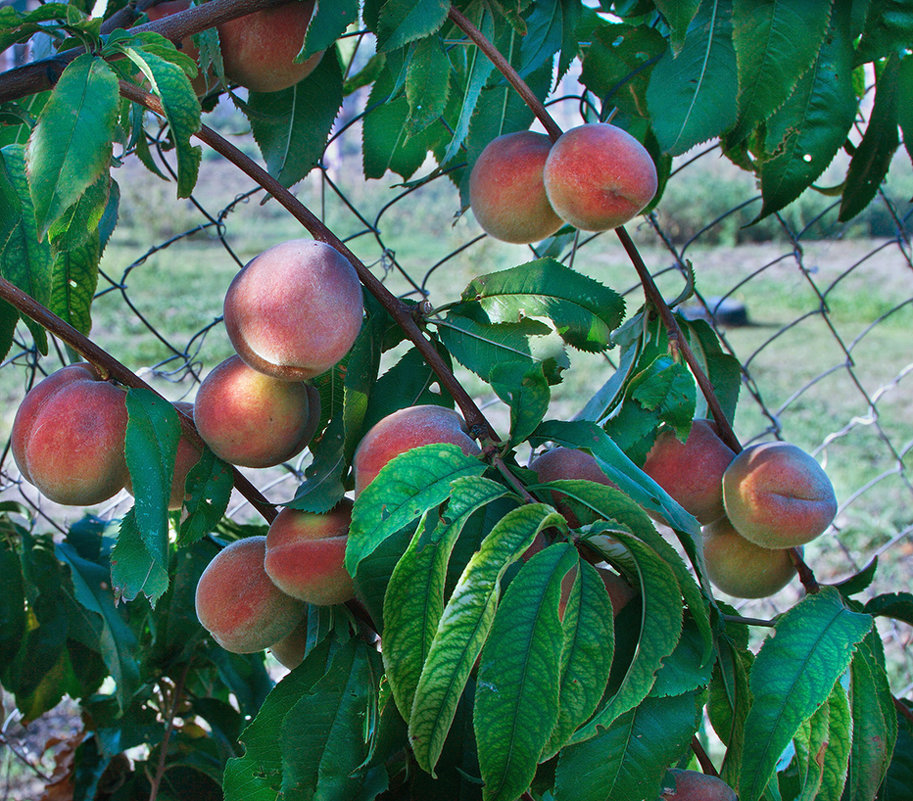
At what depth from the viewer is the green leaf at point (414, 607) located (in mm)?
536

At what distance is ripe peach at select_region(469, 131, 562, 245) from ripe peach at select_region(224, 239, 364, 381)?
207 mm

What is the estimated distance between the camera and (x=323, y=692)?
2.24ft

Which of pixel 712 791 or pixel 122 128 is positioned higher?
pixel 122 128

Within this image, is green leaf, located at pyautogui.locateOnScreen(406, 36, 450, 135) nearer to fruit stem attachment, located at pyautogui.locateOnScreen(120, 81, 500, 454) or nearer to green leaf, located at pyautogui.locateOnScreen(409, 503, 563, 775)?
fruit stem attachment, located at pyautogui.locateOnScreen(120, 81, 500, 454)

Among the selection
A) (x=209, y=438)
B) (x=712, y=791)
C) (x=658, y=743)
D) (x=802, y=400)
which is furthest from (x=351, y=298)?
(x=802, y=400)

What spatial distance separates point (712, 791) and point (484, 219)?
1.75ft

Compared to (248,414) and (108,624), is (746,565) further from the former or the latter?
(108,624)

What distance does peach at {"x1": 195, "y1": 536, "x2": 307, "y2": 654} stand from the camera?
2.37 feet

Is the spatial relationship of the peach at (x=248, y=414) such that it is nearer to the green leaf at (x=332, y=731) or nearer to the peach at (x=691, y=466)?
the green leaf at (x=332, y=731)

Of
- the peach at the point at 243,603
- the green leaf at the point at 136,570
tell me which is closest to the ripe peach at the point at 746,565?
the peach at the point at 243,603

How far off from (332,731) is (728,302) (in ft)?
15.8

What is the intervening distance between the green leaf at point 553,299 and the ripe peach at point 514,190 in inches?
3.4

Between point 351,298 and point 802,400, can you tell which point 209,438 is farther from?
point 802,400

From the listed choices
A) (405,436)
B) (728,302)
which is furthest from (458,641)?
(728,302)
